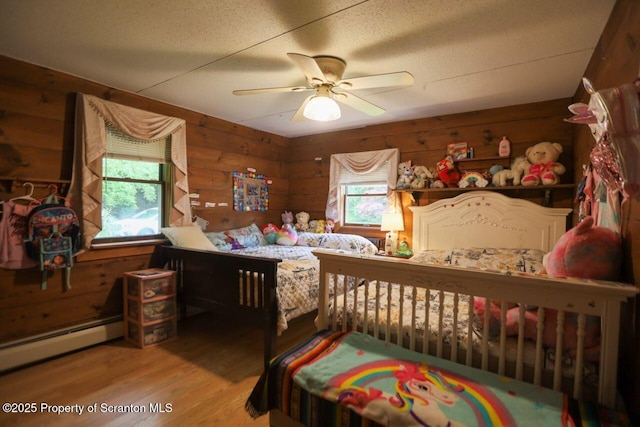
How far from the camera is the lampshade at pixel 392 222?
3688mm

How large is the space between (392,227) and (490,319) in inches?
88.5

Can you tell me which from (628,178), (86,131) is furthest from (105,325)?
(628,178)

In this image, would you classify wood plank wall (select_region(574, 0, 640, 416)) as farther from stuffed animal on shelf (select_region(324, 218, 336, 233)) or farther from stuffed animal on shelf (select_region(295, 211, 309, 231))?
stuffed animal on shelf (select_region(295, 211, 309, 231))

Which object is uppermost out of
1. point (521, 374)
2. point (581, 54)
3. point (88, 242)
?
point (581, 54)

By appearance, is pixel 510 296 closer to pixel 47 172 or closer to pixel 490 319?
pixel 490 319

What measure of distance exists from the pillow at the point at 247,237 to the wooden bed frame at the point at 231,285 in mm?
774

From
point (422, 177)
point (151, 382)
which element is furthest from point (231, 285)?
point (422, 177)

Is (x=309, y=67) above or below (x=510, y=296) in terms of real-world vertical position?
above

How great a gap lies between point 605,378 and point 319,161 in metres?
3.82

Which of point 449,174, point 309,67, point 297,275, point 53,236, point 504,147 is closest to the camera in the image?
point 309,67

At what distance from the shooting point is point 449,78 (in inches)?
101

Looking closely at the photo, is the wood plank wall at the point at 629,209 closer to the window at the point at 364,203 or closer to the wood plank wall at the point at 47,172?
the window at the point at 364,203

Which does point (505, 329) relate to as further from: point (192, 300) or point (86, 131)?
point (86, 131)

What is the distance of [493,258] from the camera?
2832mm
